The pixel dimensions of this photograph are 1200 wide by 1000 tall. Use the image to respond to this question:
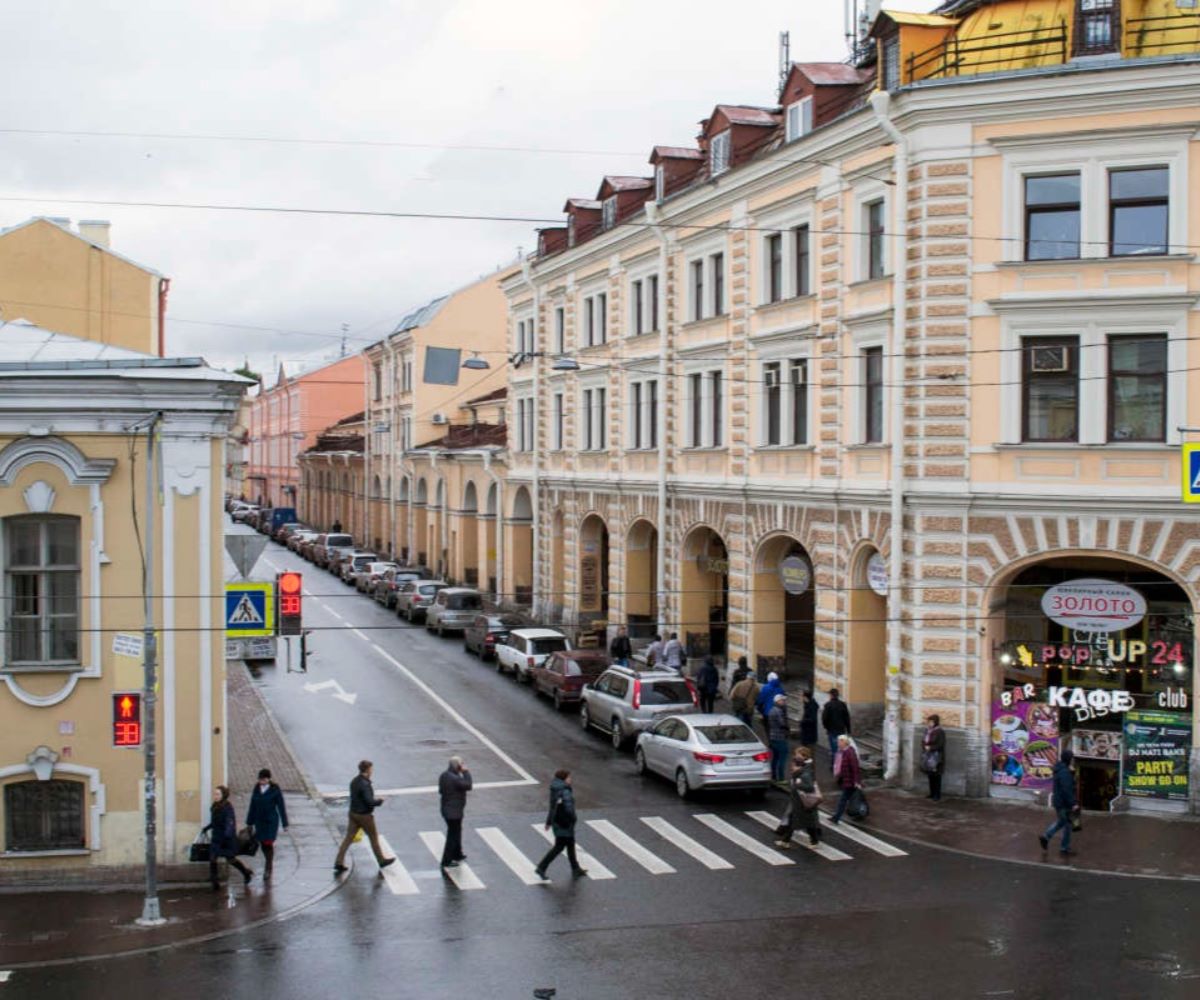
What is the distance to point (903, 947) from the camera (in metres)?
16.3

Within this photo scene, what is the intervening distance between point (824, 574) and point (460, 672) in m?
13.9

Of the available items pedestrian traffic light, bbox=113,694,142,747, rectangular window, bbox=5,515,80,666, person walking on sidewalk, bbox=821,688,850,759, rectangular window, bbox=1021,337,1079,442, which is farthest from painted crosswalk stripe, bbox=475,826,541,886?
rectangular window, bbox=1021,337,1079,442

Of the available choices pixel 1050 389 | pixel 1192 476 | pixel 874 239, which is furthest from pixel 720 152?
pixel 1192 476

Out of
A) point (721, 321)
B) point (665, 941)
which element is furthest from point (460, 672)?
point (665, 941)

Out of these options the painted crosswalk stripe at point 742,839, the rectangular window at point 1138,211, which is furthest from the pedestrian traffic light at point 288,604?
the rectangular window at point 1138,211

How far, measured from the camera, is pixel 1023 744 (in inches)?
975

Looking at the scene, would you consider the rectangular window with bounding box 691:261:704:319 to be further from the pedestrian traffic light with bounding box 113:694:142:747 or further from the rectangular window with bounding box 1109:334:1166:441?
the pedestrian traffic light with bounding box 113:694:142:747

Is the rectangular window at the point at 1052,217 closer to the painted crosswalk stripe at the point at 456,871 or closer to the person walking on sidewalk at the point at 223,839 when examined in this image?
the painted crosswalk stripe at the point at 456,871

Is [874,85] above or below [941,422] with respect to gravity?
above

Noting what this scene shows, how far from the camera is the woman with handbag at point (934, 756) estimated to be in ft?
80.5

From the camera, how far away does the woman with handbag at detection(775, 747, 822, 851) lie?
21.3 meters

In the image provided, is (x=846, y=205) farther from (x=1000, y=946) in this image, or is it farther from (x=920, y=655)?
(x=1000, y=946)

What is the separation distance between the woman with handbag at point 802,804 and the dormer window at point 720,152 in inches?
658

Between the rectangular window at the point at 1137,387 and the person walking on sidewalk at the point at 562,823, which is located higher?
the rectangular window at the point at 1137,387
